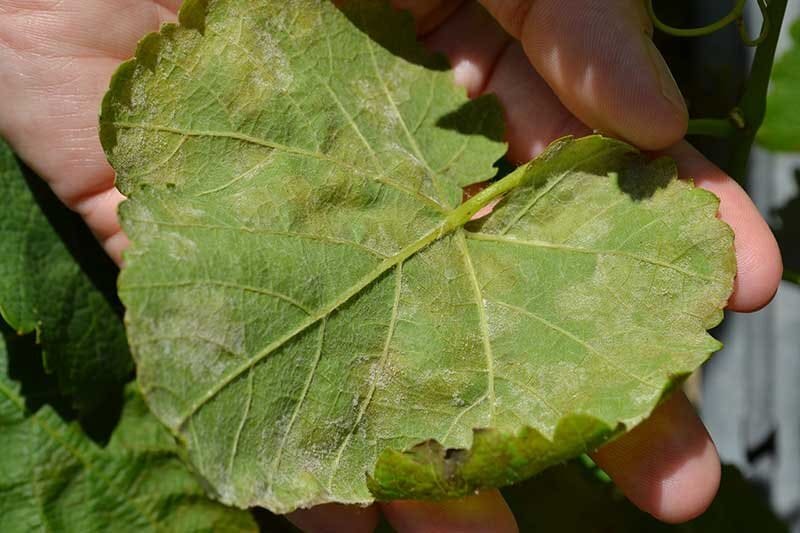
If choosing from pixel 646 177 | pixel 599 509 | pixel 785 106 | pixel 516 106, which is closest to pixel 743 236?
pixel 646 177

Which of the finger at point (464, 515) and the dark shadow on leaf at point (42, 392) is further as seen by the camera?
the dark shadow on leaf at point (42, 392)

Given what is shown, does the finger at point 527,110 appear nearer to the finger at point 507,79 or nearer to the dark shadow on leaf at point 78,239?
the finger at point 507,79

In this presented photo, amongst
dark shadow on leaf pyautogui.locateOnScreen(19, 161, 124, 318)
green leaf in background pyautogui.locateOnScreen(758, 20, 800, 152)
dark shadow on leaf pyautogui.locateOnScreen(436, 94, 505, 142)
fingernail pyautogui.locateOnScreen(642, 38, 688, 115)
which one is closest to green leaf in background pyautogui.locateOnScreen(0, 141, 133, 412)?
dark shadow on leaf pyautogui.locateOnScreen(19, 161, 124, 318)

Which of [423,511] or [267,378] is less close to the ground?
[267,378]

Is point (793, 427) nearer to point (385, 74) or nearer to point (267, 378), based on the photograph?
point (385, 74)

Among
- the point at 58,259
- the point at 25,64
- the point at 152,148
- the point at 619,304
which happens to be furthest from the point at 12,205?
the point at 619,304

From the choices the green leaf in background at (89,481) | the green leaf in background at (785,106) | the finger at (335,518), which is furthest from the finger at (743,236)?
the green leaf in background at (89,481)
